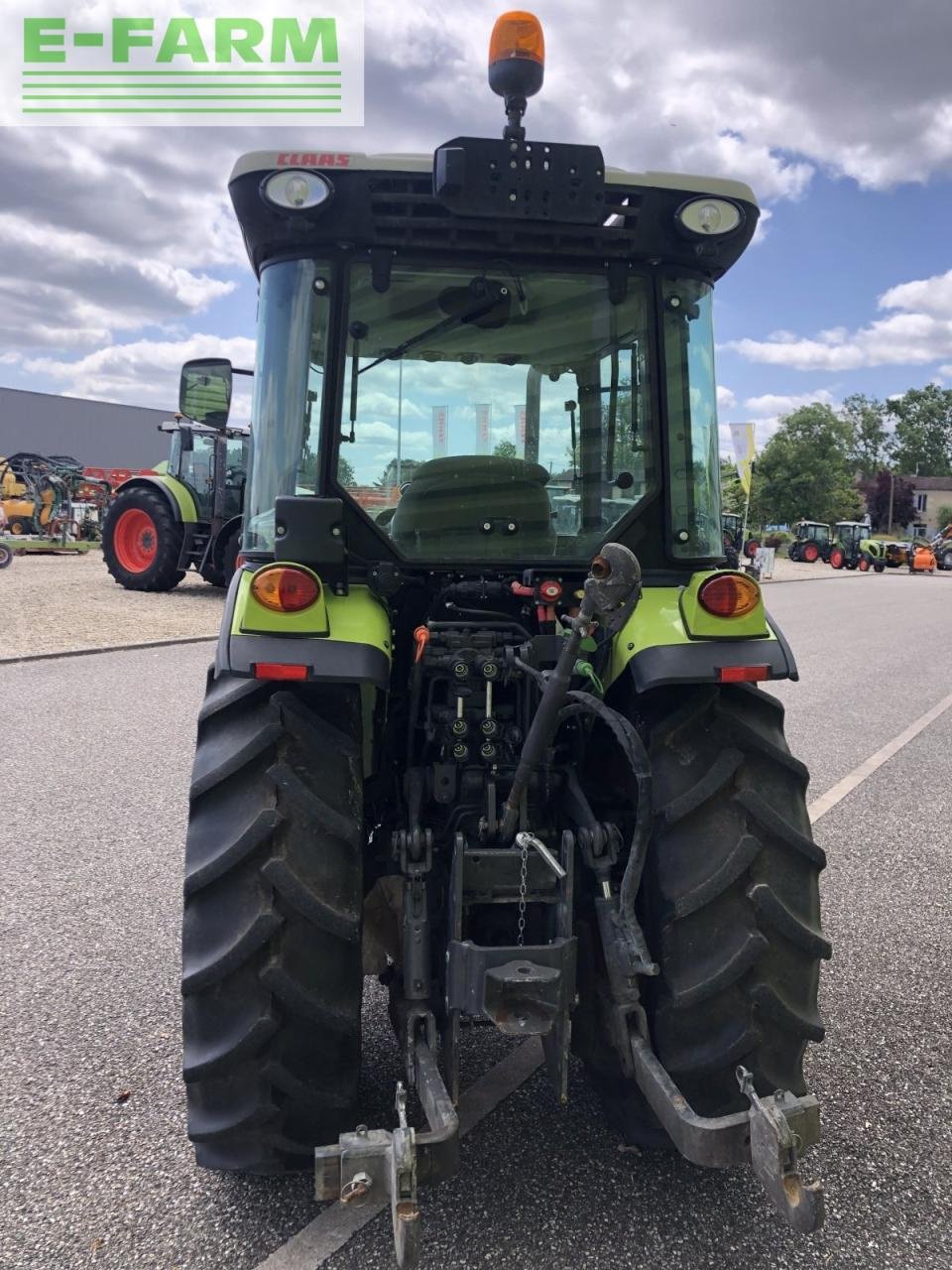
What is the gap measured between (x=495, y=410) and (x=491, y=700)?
0.90 metres

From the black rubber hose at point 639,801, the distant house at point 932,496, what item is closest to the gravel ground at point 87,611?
the black rubber hose at point 639,801

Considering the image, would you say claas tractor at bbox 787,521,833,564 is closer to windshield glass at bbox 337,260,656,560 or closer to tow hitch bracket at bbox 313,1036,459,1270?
windshield glass at bbox 337,260,656,560

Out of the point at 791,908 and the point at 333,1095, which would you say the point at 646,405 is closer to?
the point at 791,908

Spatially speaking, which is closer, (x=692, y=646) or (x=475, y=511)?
(x=692, y=646)

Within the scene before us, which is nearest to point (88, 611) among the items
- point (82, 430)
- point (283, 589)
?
point (283, 589)

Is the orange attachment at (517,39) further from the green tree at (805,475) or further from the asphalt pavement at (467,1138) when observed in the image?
the green tree at (805,475)

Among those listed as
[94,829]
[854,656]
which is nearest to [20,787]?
[94,829]

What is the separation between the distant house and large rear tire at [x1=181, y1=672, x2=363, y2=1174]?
102 meters

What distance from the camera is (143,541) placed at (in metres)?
16.2

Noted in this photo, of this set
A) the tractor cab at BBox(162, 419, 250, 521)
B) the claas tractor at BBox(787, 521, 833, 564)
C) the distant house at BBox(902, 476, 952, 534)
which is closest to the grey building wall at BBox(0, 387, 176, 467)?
the claas tractor at BBox(787, 521, 833, 564)

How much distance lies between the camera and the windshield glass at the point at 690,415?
2.80 meters

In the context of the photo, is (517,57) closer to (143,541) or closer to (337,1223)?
(337,1223)

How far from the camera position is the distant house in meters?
95.4

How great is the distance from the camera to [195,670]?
9648 mm
